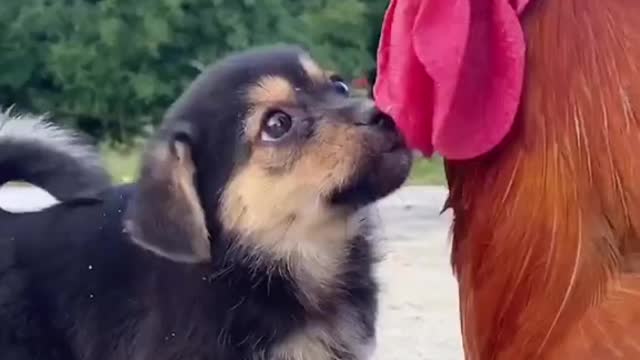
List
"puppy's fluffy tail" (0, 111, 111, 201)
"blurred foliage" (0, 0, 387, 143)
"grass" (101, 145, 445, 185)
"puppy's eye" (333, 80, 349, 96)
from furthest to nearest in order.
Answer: "blurred foliage" (0, 0, 387, 143) < "grass" (101, 145, 445, 185) < "puppy's fluffy tail" (0, 111, 111, 201) < "puppy's eye" (333, 80, 349, 96)

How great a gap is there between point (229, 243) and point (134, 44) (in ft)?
39.1

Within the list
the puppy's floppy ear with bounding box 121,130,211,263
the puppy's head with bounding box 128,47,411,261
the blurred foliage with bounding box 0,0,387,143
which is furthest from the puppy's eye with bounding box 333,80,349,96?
the blurred foliage with bounding box 0,0,387,143

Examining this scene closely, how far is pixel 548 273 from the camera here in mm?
2348

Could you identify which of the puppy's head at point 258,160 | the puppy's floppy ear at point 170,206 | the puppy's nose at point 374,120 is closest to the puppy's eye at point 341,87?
the puppy's head at point 258,160

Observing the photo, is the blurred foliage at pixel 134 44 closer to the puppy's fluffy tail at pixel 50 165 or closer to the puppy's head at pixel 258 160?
the puppy's fluffy tail at pixel 50 165

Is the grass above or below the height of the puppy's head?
below

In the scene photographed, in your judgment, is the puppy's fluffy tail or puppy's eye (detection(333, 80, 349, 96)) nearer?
puppy's eye (detection(333, 80, 349, 96))

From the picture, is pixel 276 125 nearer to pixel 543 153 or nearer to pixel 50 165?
pixel 50 165

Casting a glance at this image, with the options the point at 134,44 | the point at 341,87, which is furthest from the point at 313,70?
the point at 134,44

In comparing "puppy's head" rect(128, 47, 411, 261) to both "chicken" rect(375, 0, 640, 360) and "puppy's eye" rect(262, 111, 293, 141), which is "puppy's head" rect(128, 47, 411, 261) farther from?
"chicken" rect(375, 0, 640, 360)

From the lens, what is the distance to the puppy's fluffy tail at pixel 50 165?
4.09 metres

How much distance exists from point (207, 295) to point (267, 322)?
16 centimetres

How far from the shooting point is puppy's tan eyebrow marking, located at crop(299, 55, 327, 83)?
145 inches

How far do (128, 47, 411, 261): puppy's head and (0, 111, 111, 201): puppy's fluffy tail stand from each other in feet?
1.34
